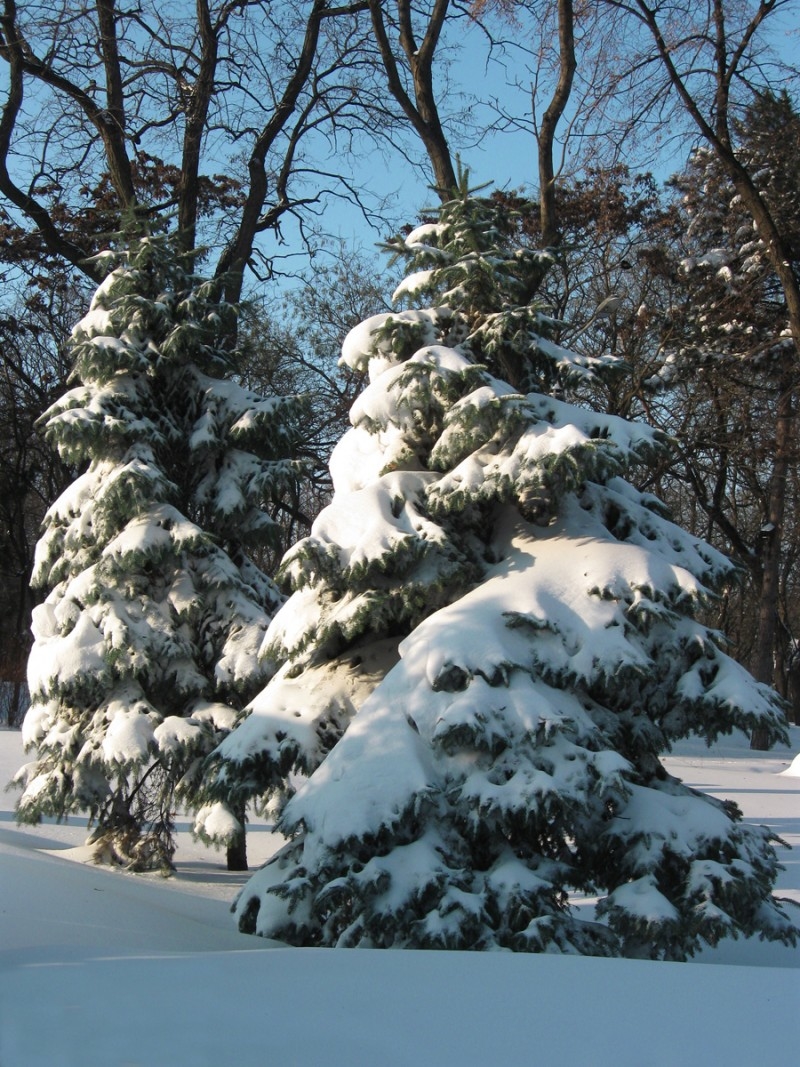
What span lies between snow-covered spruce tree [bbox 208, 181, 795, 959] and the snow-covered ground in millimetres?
707

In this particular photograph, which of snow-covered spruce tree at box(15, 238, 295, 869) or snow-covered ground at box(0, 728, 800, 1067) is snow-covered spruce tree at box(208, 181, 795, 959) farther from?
snow-covered spruce tree at box(15, 238, 295, 869)

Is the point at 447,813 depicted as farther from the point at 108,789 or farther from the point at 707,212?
the point at 707,212

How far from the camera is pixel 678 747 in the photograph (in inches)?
830

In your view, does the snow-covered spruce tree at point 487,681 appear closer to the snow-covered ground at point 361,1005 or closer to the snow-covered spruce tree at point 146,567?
the snow-covered ground at point 361,1005

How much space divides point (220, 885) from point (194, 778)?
1155mm

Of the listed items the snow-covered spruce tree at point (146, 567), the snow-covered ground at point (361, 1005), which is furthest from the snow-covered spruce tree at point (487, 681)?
the snow-covered spruce tree at point (146, 567)

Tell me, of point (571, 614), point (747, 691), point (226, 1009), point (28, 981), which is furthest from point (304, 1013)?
point (747, 691)

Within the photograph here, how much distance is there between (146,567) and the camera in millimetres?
9570

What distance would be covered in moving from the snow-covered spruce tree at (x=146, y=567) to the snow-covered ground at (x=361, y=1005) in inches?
166

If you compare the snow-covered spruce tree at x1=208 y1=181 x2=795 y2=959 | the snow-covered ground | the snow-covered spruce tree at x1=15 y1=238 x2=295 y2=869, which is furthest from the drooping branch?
the snow-covered ground

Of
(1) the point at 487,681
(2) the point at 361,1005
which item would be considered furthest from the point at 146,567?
(2) the point at 361,1005

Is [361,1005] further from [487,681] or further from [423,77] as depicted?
[423,77]

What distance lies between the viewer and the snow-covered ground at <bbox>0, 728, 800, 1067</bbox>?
307 cm

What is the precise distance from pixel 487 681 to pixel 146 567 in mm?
5207
